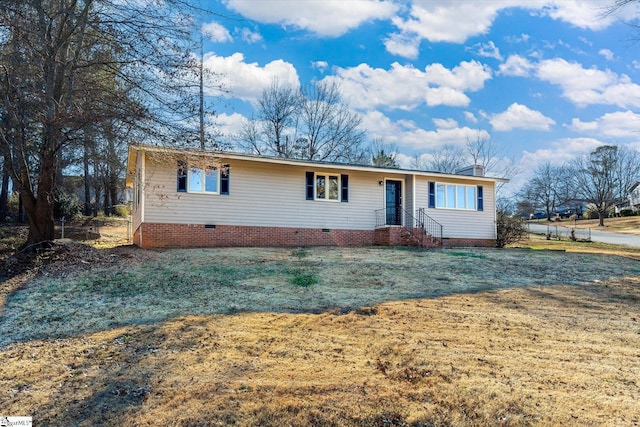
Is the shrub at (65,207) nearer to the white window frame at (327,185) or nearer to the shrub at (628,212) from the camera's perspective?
the white window frame at (327,185)

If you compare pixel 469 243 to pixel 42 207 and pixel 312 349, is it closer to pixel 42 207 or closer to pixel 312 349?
pixel 312 349

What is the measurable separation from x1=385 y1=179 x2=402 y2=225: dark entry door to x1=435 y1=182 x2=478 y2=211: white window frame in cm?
166

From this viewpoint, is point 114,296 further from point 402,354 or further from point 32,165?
point 32,165

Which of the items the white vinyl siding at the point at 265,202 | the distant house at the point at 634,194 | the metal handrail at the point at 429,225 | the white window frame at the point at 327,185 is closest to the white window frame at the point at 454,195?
the metal handrail at the point at 429,225

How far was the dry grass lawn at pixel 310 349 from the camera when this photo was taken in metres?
3.90

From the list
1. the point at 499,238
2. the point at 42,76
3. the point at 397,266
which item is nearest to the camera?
the point at 42,76

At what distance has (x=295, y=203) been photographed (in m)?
16.3

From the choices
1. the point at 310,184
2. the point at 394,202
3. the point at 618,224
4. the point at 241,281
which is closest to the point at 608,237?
the point at 618,224

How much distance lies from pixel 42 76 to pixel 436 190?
14.8m

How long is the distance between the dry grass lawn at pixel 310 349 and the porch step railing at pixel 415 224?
6.89 metres

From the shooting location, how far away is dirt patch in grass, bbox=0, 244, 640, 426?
3902 mm

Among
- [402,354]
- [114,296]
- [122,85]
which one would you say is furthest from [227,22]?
[402,354]

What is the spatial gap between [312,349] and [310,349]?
3cm

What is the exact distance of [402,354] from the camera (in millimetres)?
5145
